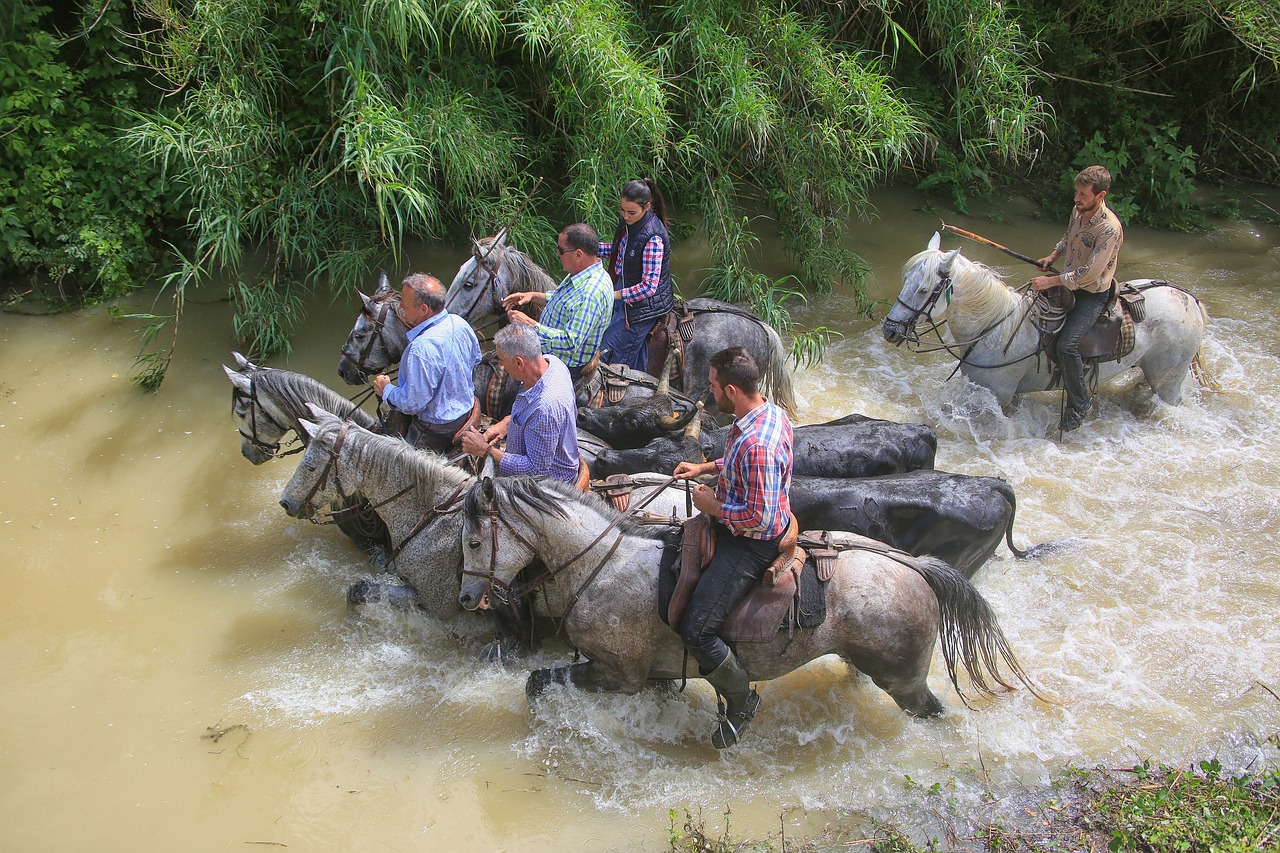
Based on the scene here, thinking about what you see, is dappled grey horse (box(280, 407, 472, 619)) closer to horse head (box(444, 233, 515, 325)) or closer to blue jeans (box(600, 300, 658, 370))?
horse head (box(444, 233, 515, 325))

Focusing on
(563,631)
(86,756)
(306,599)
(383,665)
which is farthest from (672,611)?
(86,756)

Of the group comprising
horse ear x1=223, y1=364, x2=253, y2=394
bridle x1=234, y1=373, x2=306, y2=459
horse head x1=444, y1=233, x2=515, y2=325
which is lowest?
bridle x1=234, y1=373, x2=306, y2=459

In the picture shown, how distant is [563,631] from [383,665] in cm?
113

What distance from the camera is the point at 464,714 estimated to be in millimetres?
4949

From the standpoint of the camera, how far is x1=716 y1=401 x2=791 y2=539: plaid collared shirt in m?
3.74

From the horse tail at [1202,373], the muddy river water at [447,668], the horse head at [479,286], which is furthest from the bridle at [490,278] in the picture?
the horse tail at [1202,373]

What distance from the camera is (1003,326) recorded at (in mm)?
7141

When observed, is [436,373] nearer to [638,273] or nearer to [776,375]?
→ [638,273]

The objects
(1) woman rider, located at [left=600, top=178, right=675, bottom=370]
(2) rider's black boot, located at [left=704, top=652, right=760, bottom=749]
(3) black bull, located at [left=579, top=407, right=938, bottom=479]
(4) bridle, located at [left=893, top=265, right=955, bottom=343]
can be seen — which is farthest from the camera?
(4) bridle, located at [left=893, top=265, right=955, bottom=343]

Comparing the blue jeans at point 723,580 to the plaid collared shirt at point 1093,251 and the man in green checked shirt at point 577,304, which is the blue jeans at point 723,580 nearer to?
the man in green checked shirt at point 577,304

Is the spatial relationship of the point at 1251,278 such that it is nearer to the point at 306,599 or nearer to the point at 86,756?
the point at 306,599

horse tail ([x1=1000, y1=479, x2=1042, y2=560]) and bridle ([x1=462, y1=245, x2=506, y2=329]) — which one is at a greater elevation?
bridle ([x1=462, y1=245, x2=506, y2=329])

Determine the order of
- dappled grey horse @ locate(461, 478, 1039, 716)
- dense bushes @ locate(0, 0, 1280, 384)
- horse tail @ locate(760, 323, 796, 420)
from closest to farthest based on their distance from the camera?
dappled grey horse @ locate(461, 478, 1039, 716) < horse tail @ locate(760, 323, 796, 420) < dense bushes @ locate(0, 0, 1280, 384)

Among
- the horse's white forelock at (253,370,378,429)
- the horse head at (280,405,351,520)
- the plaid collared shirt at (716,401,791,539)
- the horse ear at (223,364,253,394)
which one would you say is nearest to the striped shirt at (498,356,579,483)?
the horse head at (280,405,351,520)
